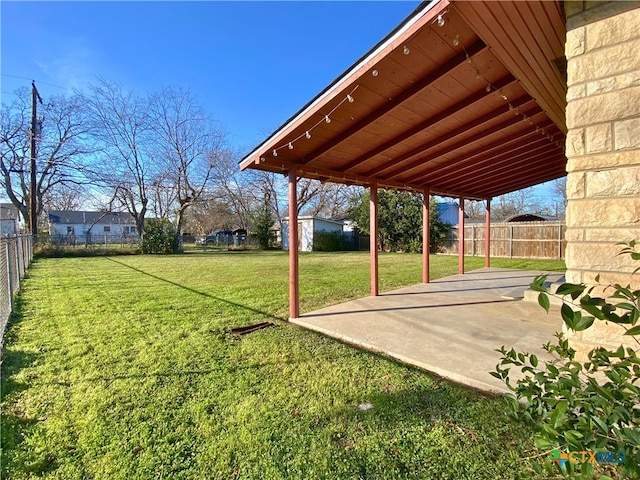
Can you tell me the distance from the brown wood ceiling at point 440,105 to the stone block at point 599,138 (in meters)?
0.96

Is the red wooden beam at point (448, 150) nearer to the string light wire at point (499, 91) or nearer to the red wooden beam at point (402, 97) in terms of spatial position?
the string light wire at point (499, 91)

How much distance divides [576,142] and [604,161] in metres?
0.19

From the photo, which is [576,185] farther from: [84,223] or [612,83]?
[84,223]

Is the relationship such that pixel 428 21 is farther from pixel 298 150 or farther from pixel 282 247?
pixel 282 247

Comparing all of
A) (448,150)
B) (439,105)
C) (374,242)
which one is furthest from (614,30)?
(374,242)

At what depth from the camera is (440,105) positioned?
3.49 m

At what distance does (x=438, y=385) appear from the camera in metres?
2.63

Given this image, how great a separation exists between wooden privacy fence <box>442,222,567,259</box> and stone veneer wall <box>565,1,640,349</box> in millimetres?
13464

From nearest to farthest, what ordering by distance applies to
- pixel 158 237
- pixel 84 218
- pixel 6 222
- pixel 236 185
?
pixel 6 222, pixel 158 237, pixel 236 185, pixel 84 218

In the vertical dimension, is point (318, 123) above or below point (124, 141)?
below

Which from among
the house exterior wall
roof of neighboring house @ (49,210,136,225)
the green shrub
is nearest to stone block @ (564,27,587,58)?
the green shrub

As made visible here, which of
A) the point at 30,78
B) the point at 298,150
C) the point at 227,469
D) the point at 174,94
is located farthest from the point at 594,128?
the point at 174,94

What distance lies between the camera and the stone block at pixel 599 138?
1.74 meters

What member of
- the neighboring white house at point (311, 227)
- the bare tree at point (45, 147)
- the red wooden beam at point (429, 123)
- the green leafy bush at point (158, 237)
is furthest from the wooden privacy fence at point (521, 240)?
the bare tree at point (45, 147)
